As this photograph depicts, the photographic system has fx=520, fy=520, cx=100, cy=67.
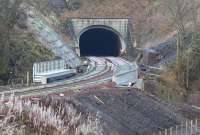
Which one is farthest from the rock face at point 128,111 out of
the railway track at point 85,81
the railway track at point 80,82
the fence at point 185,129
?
the railway track at point 80,82

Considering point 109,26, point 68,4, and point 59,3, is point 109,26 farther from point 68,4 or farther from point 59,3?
point 59,3

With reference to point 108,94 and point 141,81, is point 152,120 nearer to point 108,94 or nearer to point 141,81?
point 108,94

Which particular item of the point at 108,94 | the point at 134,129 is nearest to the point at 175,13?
the point at 108,94

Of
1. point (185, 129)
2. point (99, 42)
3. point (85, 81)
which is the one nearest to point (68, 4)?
point (99, 42)

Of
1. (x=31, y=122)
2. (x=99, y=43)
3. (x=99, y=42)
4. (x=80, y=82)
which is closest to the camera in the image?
(x=31, y=122)

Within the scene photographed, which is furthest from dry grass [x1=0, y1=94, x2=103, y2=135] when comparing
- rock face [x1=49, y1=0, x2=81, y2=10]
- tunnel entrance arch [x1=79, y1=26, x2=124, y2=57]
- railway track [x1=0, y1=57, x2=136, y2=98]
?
rock face [x1=49, y1=0, x2=81, y2=10]
